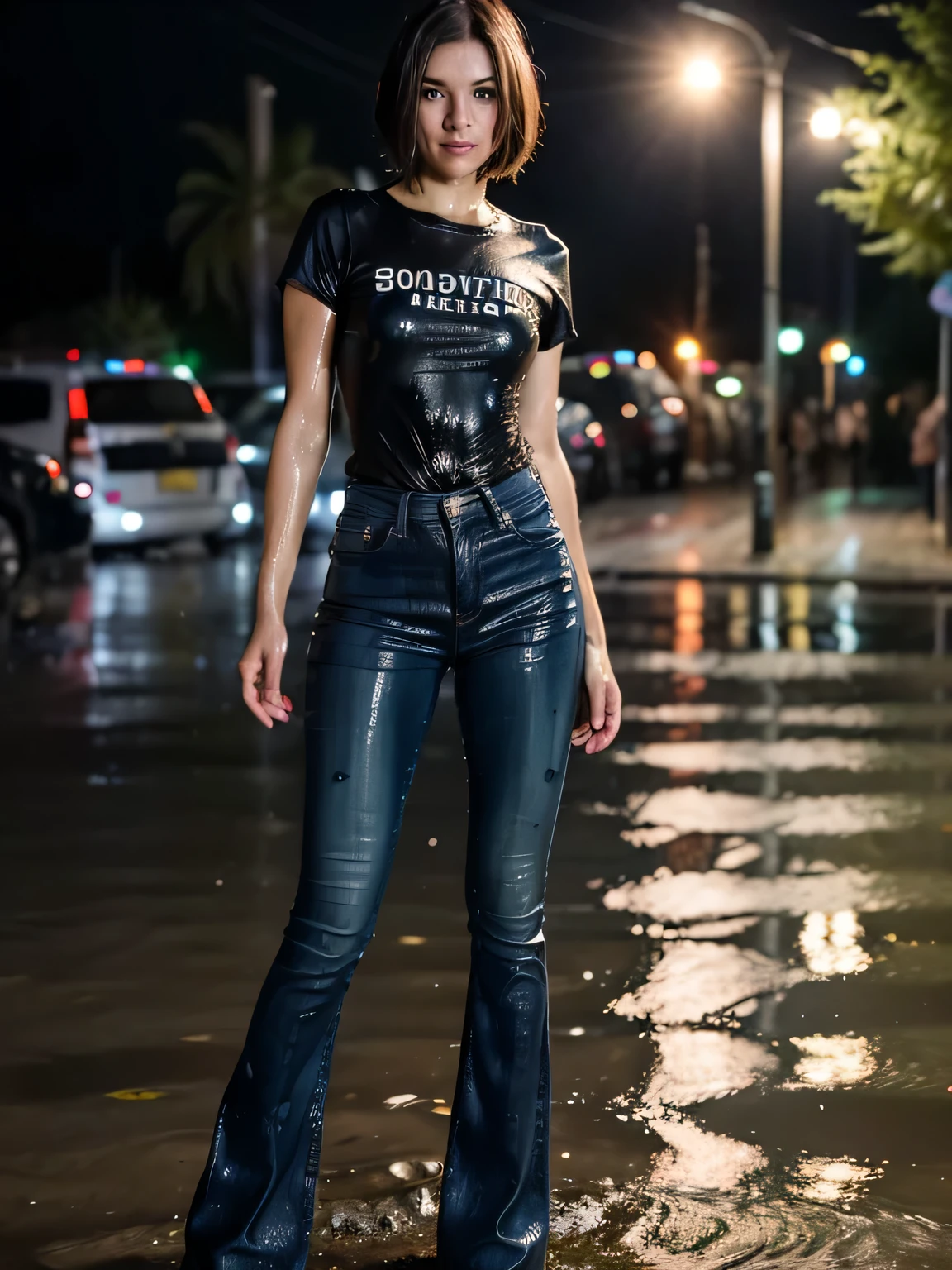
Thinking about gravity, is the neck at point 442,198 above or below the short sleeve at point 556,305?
above

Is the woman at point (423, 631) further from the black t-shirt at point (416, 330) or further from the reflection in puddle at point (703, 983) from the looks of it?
the reflection in puddle at point (703, 983)

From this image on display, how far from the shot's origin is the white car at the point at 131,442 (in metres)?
20.0

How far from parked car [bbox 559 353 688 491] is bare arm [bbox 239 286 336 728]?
28.6m

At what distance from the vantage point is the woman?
3393 mm

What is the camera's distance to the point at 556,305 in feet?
11.8

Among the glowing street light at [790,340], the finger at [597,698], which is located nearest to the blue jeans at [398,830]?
the finger at [597,698]

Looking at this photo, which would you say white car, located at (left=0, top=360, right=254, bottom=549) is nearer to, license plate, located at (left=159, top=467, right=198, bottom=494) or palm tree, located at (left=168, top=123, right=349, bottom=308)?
license plate, located at (left=159, top=467, right=198, bottom=494)

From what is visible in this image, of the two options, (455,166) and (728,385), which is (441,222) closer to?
(455,166)

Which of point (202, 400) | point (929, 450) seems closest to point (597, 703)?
point (202, 400)

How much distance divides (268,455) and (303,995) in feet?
65.1

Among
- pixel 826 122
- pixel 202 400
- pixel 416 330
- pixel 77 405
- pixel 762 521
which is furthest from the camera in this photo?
pixel 826 122

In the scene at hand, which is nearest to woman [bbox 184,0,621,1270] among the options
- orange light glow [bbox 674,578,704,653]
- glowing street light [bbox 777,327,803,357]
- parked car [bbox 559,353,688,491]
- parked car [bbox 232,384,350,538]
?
orange light glow [bbox 674,578,704,653]

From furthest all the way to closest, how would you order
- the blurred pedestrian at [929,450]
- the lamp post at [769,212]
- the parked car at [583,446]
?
the parked car at [583,446] → the blurred pedestrian at [929,450] → the lamp post at [769,212]

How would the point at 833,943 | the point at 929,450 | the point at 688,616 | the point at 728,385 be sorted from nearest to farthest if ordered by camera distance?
the point at 833,943
the point at 688,616
the point at 929,450
the point at 728,385
